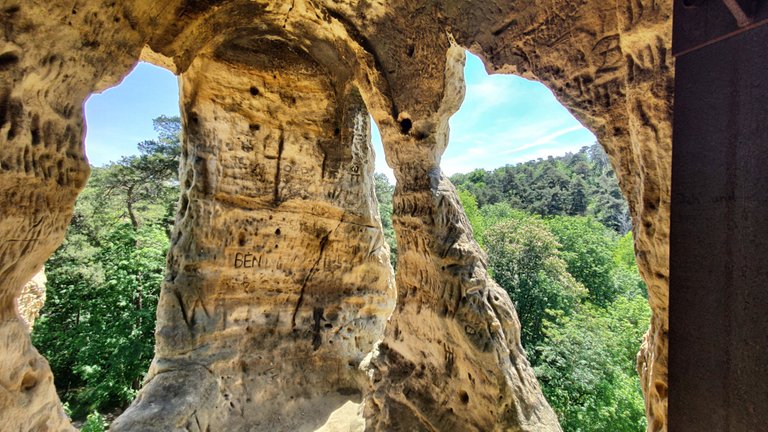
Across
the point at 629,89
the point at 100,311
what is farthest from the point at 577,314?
the point at 100,311

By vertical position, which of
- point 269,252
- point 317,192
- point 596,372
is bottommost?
point 596,372

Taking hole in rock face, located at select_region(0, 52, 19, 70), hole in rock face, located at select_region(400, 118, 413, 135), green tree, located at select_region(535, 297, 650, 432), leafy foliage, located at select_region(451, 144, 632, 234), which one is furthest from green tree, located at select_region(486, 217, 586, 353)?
leafy foliage, located at select_region(451, 144, 632, 234)

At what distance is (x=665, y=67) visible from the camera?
168 centimetres

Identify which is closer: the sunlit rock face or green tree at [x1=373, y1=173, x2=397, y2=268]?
the sunlit rock face

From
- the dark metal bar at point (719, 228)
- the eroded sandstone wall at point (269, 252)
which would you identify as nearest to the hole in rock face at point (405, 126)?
the eroded sandstone wall at point (269, 252)

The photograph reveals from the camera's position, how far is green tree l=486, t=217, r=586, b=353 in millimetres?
11180

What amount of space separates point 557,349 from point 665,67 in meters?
8.69

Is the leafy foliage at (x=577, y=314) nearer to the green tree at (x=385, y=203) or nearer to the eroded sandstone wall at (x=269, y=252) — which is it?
the green tree at (x=385, y=203)

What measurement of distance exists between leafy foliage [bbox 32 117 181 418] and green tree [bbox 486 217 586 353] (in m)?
10.0

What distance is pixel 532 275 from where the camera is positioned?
1151 cm

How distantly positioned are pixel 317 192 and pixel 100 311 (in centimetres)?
860

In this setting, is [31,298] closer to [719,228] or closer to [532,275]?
[719,228]

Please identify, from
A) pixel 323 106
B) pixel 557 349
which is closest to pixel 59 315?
pixel 323 106

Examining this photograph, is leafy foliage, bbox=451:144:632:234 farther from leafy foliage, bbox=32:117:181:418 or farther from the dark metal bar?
the dark metal bar
